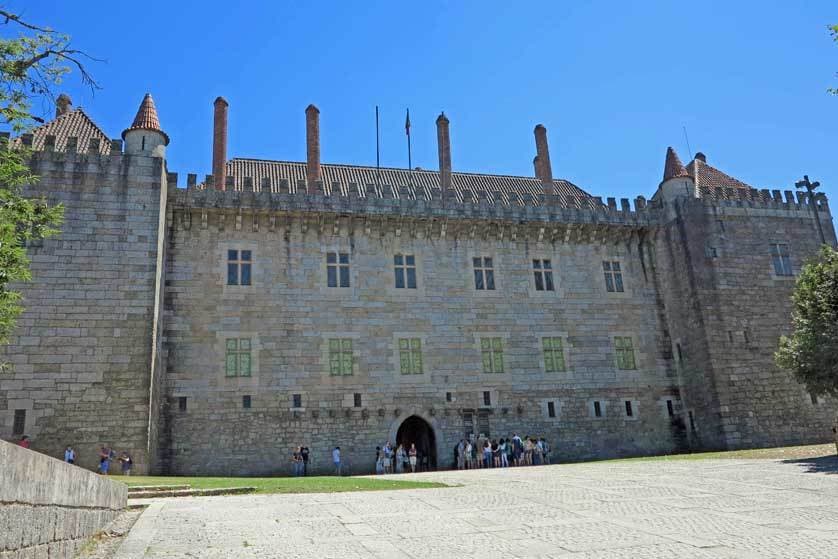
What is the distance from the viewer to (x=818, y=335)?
68.2 feet

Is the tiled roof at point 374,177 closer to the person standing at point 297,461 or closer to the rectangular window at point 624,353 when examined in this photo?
the rectangular window at point 624,353

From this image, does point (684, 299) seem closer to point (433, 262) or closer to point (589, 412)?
point (589, 412)

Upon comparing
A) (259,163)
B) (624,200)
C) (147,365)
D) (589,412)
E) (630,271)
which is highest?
(259,163)

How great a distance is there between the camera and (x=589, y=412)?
26297 mm

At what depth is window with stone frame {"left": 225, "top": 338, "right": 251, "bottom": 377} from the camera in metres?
23.6

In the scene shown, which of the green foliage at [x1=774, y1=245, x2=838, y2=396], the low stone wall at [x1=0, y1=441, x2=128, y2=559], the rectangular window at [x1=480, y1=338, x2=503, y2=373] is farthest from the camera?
the rectangular window at [x1=480, y1=338, x2=503, y2=373]

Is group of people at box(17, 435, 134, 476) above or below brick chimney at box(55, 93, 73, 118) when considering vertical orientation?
below

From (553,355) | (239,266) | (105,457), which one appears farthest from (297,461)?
(553,355)

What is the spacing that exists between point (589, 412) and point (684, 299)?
6727 millimetres

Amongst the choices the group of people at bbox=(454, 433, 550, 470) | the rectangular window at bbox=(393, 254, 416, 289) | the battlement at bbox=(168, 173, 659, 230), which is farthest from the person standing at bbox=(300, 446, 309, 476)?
the battlement at bbox=(168, 173, 659, 230)

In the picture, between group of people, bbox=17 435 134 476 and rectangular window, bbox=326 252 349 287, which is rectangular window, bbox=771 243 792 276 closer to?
rectangular window, bbox=326 252 349 287

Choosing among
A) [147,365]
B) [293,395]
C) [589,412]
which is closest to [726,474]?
[589,412]

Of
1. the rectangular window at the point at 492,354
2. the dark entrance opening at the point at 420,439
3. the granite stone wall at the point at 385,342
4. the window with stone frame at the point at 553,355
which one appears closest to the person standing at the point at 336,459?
the granite stone wall at the point at 385,342

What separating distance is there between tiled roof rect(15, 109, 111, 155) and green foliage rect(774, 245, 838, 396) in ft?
81.1
